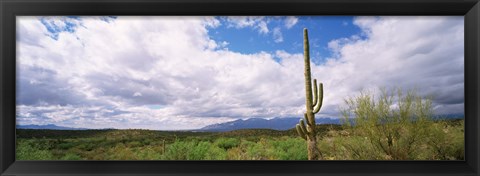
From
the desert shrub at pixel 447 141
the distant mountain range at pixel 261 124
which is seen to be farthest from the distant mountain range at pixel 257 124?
the desert shrub at pixel 447 141

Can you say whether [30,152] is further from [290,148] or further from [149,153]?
[290,148]

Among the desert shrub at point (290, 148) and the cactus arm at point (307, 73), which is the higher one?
the cactus arm at point (307, 73)

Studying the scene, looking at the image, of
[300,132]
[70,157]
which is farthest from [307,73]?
[70,157]

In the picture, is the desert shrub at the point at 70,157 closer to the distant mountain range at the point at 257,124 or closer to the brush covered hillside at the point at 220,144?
the brush covered hillside at the point at 220,144

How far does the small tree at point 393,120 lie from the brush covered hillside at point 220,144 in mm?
21

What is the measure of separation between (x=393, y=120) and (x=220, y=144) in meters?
0.93

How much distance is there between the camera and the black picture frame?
1.35 meters

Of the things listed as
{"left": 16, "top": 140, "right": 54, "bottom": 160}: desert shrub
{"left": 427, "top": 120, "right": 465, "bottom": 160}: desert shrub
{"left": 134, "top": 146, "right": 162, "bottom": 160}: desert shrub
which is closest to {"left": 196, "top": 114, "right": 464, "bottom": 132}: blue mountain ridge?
{"left": 134, "top": 146, "right": 162, "bottom": 160}: desert shrub

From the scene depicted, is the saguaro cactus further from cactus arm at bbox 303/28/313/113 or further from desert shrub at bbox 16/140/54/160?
desert shrub at bbox 16/140/54/160
